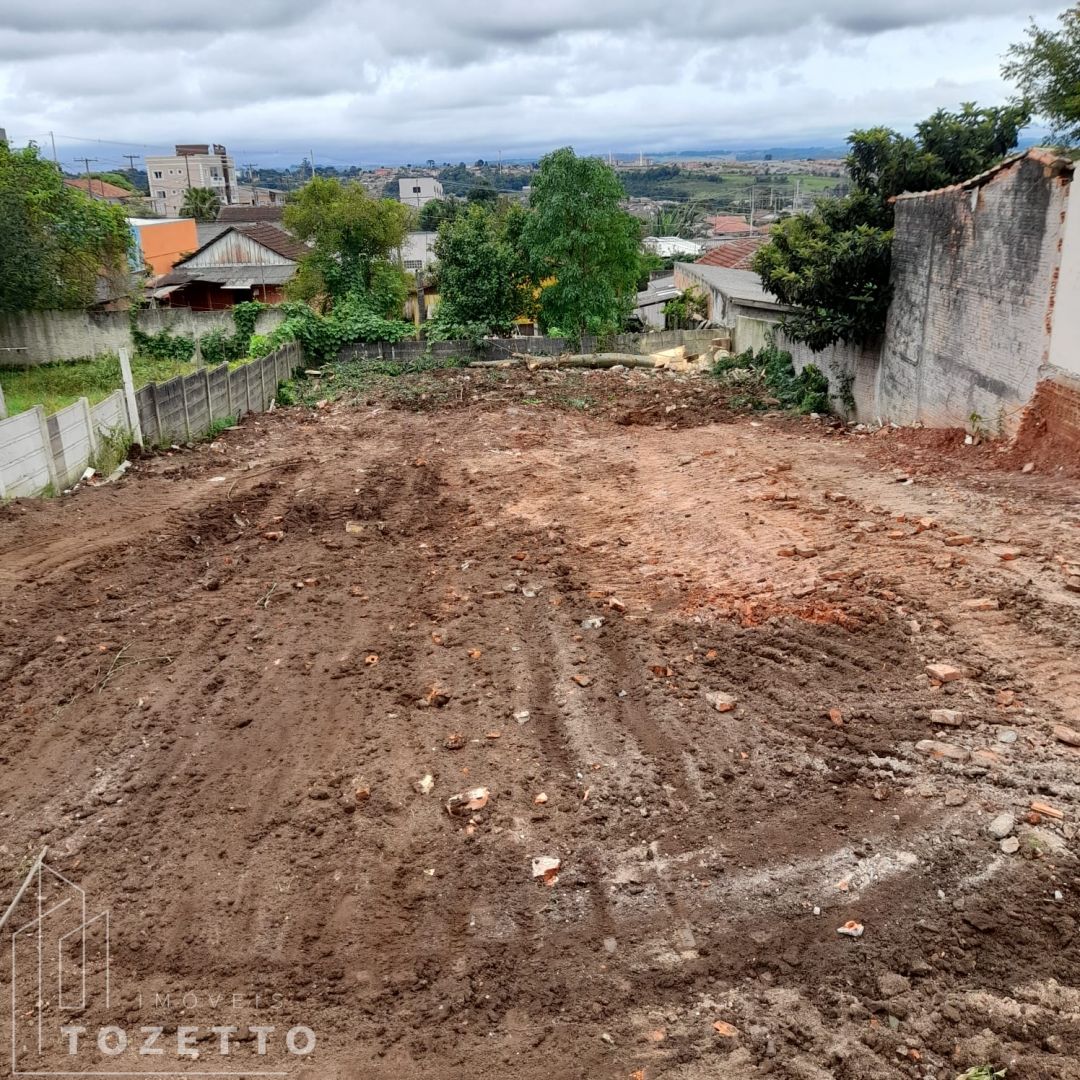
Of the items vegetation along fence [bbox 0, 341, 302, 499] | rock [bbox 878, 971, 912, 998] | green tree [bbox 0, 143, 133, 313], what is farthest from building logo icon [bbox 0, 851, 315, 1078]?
green tree [bbox 0, 143, 133, 313]

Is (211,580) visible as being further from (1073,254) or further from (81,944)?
(1073,254)

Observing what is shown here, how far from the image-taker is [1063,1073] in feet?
10.7

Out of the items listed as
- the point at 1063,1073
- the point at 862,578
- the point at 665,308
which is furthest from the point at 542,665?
the point at 665,308

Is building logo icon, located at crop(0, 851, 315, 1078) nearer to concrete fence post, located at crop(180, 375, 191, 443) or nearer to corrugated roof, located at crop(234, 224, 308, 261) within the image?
concrete fence post, located at crop(180, 375, 191, 443)

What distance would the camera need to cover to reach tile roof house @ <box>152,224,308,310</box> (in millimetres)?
35062

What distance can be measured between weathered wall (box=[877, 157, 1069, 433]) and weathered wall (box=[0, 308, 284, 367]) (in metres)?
17.7

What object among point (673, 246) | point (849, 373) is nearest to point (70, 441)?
point (849, 373)

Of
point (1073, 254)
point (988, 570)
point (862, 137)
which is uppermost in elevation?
point (862, 137)

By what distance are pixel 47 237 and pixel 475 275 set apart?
12041mm

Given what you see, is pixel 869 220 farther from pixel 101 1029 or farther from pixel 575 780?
pixel 101 1029

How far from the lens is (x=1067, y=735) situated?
5180mm

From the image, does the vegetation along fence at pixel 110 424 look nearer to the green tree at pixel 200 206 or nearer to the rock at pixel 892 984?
the rock at pixel 892 984

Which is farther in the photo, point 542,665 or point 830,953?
point 542,665

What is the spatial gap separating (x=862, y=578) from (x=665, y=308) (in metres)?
27.4
